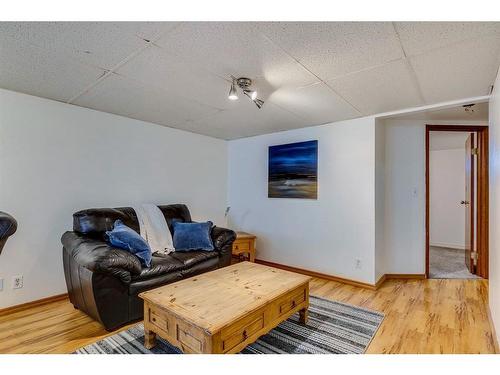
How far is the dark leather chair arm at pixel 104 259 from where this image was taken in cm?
200

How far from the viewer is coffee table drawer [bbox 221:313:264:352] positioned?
151 centimetres

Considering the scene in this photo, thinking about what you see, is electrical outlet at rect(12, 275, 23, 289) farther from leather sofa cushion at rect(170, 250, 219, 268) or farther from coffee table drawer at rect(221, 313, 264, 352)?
coffee table drawer at rect(221, 313, 264, 352)

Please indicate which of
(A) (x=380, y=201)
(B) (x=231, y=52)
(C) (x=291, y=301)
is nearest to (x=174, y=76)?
(B) (x=231, y=52)

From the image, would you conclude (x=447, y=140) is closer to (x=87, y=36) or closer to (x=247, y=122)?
(x=247, y=122)

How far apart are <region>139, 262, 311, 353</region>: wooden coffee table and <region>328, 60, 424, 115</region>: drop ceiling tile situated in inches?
68.0

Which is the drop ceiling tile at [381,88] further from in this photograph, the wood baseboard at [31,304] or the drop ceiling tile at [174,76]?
the wood baseboard at [31,304]

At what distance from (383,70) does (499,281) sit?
5.69ft

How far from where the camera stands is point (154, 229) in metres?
3.09

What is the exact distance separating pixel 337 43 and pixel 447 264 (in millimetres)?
4231

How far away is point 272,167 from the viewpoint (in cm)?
402

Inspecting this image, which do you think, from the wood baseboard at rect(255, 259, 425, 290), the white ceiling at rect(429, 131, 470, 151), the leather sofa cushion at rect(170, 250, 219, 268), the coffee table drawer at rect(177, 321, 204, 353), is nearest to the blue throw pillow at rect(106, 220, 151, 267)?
the leather sofa cushion at rect(170, 250, 219, 268)

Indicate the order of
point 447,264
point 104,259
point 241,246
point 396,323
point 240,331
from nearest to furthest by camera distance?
1. point 240,331
2. point 104,259
3. point 396,323
4. point 241,246
5. point 447,264
